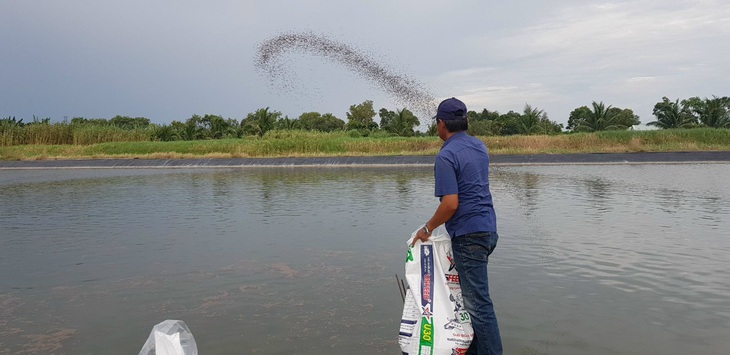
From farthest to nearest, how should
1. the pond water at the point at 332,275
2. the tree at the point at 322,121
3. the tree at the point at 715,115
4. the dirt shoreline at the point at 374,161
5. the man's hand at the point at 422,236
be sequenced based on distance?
the tree at the point at 322,121 → the tree at the point at 715,115 → the dirt shoreline at the point at 374,161 → the pond water at the point at 332,275 → the man's hand at the point at 422,236

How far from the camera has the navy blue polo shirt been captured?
2.97 meters

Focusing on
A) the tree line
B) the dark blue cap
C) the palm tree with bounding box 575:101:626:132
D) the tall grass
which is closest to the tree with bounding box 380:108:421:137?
the tree line

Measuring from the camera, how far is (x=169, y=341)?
97.4 inches

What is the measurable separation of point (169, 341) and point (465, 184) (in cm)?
163

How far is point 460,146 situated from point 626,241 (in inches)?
201

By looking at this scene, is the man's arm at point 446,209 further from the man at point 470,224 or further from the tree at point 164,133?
the tree at point 164,133

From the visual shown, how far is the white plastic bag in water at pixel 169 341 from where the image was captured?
2.46m

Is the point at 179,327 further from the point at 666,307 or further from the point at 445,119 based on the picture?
the point at 666,307

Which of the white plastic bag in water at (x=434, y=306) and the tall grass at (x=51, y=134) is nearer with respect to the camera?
the white plastic bag in water at (x=434, y=306)

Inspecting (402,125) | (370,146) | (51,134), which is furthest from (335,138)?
(51,134)

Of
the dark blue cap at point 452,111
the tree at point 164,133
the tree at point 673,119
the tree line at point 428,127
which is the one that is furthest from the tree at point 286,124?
the dark blue cap at point 452,111

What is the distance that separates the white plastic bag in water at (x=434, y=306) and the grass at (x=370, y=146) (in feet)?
91.3

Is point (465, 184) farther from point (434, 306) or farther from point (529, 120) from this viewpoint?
point (529, 120)

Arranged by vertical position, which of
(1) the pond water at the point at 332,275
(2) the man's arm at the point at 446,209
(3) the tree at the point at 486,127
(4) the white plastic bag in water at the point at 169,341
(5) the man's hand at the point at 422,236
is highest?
(3) the tree at the point at 486,127
